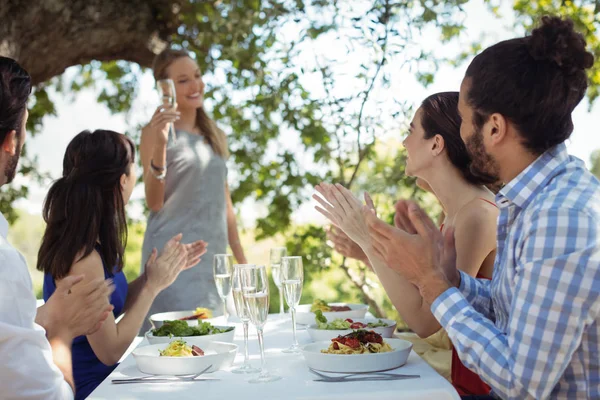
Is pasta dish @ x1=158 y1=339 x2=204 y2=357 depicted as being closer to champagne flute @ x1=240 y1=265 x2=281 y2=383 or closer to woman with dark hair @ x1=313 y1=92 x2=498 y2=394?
champagne flute @ x1=240 y1=265 x2=281 y2=383

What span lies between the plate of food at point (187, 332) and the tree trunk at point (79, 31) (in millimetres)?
2702

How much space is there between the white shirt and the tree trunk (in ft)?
10.1

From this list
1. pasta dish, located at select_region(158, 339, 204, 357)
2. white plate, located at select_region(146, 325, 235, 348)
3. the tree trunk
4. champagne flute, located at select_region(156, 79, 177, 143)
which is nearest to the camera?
pasta dish, located at select_region(158, 339, 204, 357)

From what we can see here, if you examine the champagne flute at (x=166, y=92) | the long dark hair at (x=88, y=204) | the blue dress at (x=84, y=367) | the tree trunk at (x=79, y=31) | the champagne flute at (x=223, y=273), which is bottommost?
the blue dress at (x=84, y=367)

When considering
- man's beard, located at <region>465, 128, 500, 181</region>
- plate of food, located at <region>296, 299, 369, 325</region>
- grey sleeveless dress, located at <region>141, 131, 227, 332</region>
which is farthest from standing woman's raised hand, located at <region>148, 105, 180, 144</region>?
man's beard, located at <region>465, 128, 500, 181</region>

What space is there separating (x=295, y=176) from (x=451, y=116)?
280 cm

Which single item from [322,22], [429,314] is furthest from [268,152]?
[429,314]

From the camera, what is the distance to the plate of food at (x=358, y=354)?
174cm

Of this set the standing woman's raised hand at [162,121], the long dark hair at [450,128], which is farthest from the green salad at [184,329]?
the standing woman's raised hand at [162,121]

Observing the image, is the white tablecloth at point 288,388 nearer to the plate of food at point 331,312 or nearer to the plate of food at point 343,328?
the plate of food at point 343,328

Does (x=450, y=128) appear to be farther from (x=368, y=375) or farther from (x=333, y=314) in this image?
(x=368, y=375)

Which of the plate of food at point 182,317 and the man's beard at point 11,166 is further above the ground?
the man's beard at point 11,166

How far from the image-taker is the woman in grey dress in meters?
3.59

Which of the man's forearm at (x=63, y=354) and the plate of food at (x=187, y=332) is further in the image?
the plate of food at (x=187, y=332)
